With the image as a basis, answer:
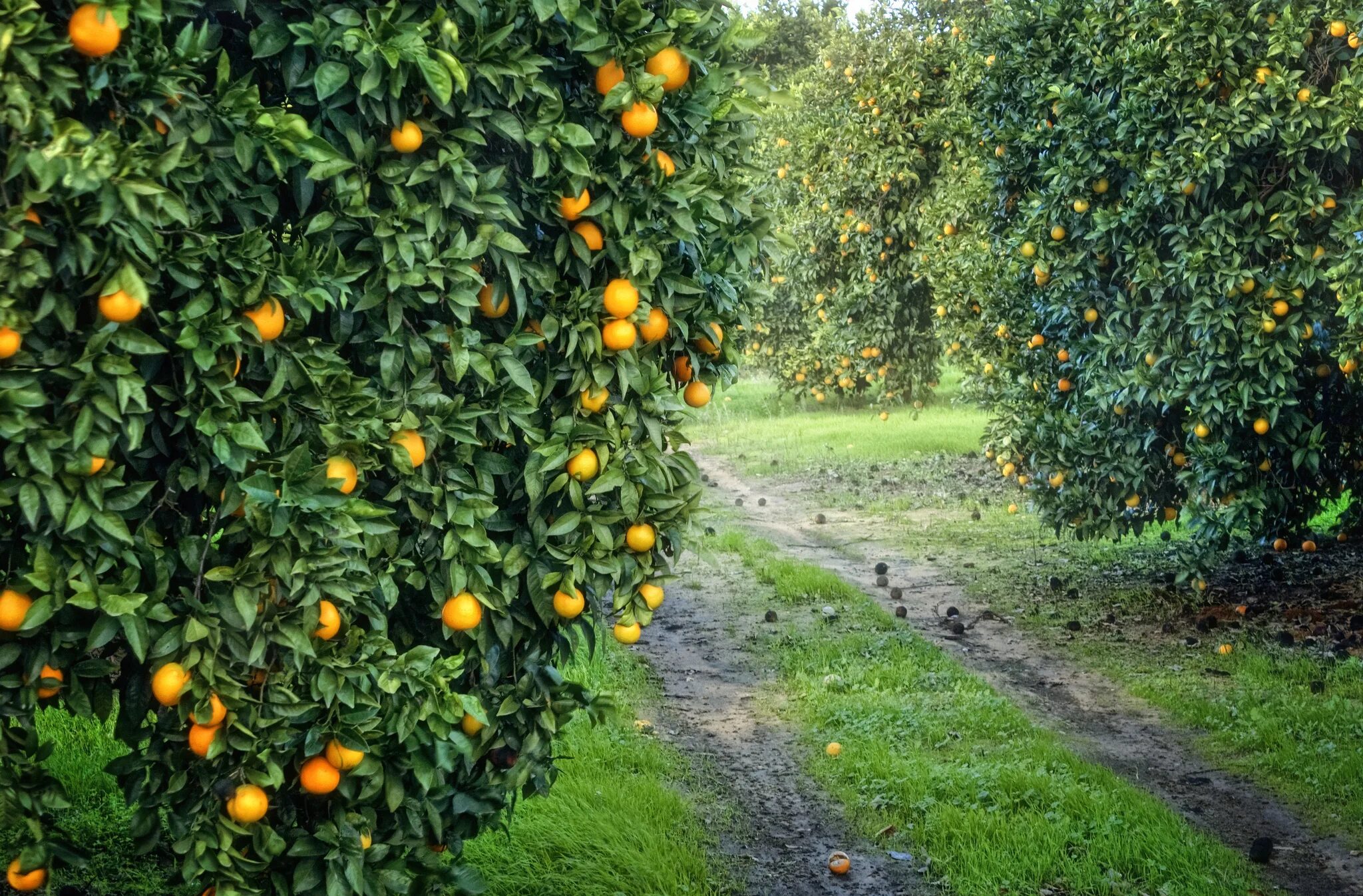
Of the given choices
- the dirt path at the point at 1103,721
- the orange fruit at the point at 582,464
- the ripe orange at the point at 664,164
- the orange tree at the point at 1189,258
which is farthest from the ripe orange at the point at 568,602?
the orange tree at the point at 1189,258

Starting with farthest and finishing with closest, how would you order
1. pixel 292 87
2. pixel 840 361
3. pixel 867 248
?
pixel 840 361
pixel 867 248
pixel 292 87

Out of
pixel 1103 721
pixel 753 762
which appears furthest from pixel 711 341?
pixel 1103 721

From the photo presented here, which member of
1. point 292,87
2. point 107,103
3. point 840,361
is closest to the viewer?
point 107,103

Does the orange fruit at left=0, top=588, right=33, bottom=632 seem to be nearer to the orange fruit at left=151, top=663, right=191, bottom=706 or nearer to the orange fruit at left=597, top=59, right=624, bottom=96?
the orange fruit at left=151, top=663, right=191, bottom=706

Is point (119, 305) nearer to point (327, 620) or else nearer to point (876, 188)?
point (327, 620)

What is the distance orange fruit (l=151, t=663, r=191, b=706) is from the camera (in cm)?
277

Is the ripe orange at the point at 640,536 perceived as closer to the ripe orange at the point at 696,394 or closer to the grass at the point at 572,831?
the ripe orange at the point at 696,394

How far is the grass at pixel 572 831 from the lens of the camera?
14.3 ft

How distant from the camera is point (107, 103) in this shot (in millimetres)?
2611

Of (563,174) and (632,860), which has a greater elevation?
(563,174)

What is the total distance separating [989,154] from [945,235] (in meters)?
4.11

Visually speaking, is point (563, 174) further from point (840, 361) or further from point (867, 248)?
point (840, 361)

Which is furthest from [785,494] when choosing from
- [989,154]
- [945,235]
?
[989,154]

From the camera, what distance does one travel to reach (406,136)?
9.73ft
